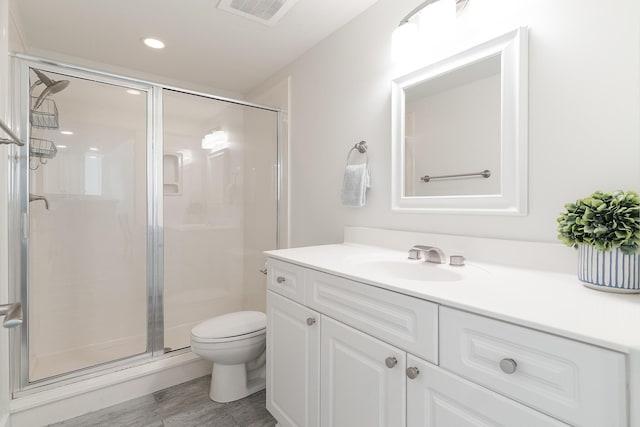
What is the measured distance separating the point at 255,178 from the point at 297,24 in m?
1.20

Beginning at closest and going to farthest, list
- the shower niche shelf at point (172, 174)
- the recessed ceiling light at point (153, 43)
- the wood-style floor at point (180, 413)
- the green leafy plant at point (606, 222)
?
the green leafy plant at point (606, 222), the wood-style floor at point (180, 413), the recessed ceiling light at point (153, 43), the shower niche shelf at point (172, 174)

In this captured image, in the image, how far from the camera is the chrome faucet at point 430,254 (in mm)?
1234

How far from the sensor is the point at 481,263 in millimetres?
1206

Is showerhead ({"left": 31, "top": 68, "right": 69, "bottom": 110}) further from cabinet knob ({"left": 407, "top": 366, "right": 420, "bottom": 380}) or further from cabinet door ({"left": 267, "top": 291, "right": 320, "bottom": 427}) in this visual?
cabinet knob ({"left": 407, "top": 366, "right": 420, "bottom": 380})

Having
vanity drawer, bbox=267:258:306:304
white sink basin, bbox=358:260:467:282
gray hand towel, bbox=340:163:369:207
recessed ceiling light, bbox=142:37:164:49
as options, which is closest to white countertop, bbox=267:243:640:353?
white sink basin, bbox=358:260:467:282

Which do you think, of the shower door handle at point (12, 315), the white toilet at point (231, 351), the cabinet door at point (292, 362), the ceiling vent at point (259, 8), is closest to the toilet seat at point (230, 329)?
the white toilet at point (231, 351)

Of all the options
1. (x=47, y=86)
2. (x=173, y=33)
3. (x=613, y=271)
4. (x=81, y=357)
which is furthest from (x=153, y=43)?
(x=613, y=271)

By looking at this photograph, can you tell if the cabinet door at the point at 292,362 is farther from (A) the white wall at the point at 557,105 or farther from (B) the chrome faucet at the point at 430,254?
(A) the white wall at the point at 557,105

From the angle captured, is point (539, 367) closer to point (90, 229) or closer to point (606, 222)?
point (606, 222)

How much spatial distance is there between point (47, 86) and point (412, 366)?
233 centimetres

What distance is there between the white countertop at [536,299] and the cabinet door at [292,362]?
27 cm

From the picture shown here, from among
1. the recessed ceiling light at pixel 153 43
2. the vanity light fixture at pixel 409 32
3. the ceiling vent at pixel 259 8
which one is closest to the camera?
the vanity light fixture at pixel 409 32

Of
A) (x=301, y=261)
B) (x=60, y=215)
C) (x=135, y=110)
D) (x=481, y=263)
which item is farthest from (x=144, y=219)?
(x=481, y=263)

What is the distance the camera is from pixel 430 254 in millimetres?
1260
